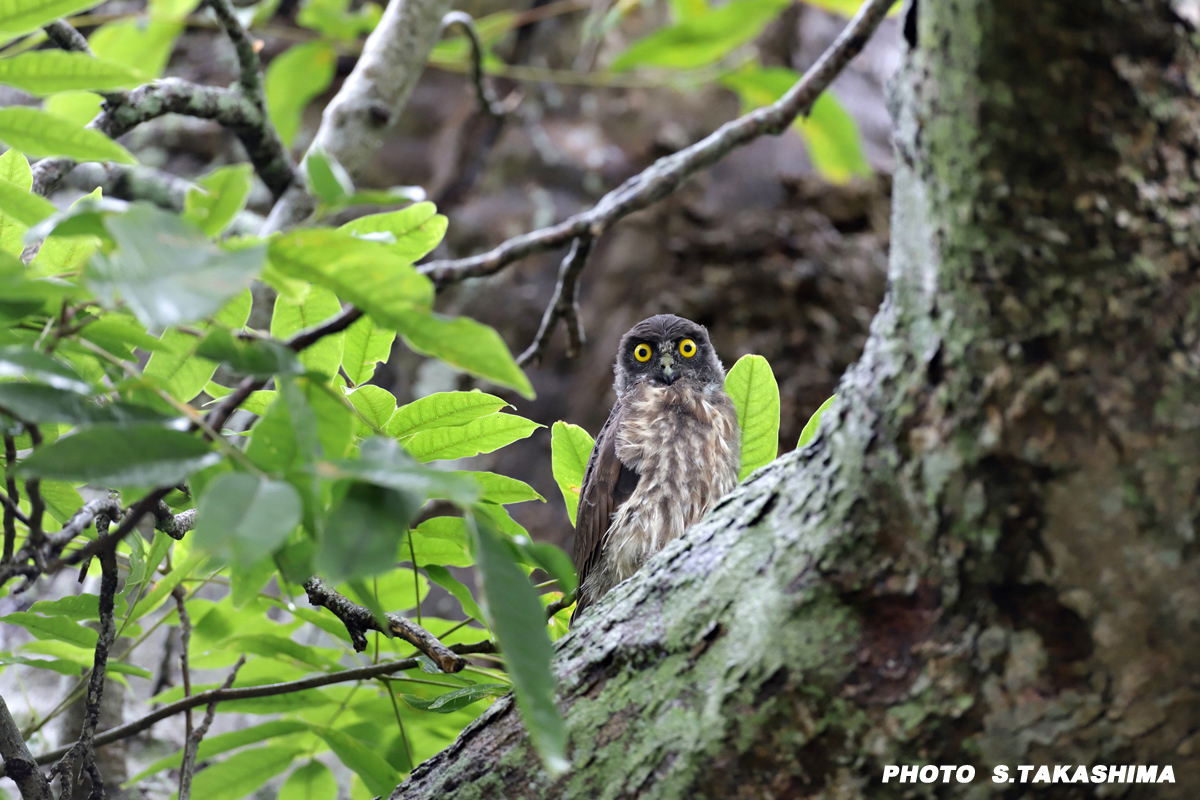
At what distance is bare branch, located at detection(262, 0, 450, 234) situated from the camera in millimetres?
3522

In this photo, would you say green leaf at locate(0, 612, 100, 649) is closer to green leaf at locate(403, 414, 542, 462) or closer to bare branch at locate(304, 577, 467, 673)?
bare branch at locate(304, 577, 467, 673)

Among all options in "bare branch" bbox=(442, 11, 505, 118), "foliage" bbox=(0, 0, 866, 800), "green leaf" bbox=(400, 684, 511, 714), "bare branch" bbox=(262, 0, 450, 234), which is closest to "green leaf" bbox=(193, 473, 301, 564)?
"foliage" bbox=(0, 0, 866, 800)

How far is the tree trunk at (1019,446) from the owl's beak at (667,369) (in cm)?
212

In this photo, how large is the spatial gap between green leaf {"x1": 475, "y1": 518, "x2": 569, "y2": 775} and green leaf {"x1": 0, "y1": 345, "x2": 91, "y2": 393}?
18.3 inches

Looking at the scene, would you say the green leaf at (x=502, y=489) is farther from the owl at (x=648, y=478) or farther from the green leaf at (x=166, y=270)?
the green leaf at (x=166, y=270)

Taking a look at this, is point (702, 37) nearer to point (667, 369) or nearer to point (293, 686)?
point (667, 369)

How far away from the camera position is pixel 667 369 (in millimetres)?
3389

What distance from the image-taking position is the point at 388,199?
1.00m

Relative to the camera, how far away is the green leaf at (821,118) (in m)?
3.89

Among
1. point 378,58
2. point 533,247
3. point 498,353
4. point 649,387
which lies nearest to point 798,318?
point 649,387

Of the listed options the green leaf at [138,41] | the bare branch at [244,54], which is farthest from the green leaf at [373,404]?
the green leaf at [138,41]

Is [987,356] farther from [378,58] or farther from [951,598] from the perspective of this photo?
[378,58]

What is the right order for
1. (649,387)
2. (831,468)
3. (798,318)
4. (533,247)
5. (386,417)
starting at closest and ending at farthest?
(831,468)
(386,417)
(533,247)
(649,387)
(798,318)

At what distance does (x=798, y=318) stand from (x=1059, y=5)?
4.89 metres
